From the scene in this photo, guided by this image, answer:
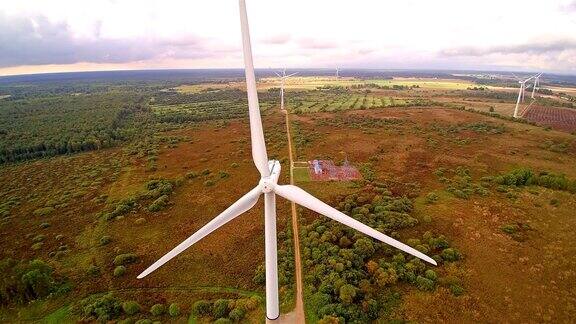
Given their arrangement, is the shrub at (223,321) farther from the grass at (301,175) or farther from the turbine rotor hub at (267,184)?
the grass at (301,175)

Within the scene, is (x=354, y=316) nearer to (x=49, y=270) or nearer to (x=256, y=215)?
(x=256, y=215)

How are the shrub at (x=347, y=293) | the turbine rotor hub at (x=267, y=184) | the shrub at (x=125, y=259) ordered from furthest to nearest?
the shrub at (x=125, y=259), the shrub at (x=347, y=293), the turbine rotor hub at (x=267, y=184)

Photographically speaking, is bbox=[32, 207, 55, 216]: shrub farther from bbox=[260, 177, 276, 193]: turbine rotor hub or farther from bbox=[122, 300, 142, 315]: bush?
bbox=[260, 177, 276, 193]: turbine rotor hub

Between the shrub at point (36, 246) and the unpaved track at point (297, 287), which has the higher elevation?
the shrub at point (36, 246)

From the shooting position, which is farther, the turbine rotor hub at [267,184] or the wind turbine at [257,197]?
the turbine rotor hub at [267,184]

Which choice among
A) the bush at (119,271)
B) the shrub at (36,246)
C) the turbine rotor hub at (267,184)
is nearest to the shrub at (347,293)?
the turbine rotor hub at (267,184)

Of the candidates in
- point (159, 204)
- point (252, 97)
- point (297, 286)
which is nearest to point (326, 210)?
point (252, 97)
